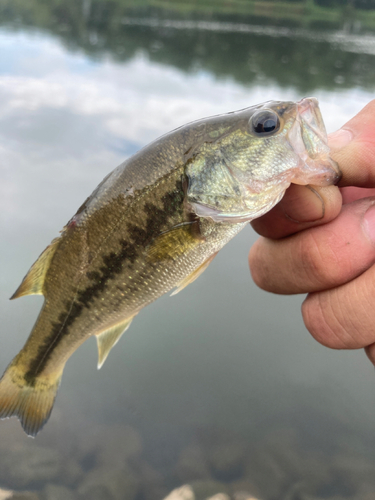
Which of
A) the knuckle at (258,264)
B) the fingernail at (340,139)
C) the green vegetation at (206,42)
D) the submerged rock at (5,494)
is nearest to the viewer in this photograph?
the fingernail at (340,139)

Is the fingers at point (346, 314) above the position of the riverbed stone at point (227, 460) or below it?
above

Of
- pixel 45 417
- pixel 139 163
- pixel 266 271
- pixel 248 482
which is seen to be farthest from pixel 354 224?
pixel 248 482

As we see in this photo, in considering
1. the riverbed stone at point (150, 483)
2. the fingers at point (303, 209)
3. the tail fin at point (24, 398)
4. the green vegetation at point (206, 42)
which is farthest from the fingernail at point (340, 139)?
the green vegetation at point (206, 42)

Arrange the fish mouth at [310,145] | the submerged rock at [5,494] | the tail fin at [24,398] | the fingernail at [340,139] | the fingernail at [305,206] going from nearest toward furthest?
1. the fish mouth at [310,145]
2. the fingernail at [305,206]
3. the fingernail at [340,139]
4. the tail fin at [24,398]
5. the submerged rock at [5,494]

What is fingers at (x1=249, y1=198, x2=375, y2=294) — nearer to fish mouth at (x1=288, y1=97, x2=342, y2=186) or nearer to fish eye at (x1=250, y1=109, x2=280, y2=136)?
fish mouth at (x1=288, y1=97, x2=342, y2=186)

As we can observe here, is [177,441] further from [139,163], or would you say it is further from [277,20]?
[277,20]

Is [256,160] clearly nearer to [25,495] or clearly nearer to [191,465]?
[191,465]

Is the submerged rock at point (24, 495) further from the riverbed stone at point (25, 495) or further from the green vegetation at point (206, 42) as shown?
the green vegetation at point (206, 42)

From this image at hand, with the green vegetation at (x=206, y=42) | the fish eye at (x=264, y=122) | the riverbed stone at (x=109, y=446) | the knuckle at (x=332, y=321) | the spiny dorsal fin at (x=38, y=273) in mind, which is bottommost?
the riverbed stone at (x=109, y=446)
